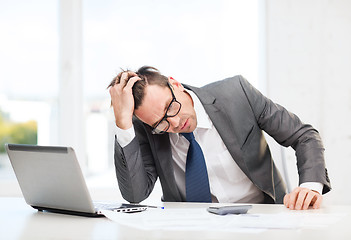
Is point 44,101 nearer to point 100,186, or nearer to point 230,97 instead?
point 100,186

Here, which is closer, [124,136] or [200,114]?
[124,136]

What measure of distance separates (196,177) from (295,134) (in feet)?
1.35

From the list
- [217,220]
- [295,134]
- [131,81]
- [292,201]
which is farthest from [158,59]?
[217,220]

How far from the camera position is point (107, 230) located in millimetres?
923

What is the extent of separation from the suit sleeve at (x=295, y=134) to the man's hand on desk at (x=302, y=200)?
20 centimetres

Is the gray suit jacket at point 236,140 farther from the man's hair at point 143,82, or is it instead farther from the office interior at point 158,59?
the office interior at point 158,59

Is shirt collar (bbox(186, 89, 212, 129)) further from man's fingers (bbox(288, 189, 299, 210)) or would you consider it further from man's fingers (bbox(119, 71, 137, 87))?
man's fingers (bbox(288, 189, 299, 210))

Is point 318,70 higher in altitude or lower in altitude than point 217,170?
higher

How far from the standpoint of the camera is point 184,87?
5.90ft

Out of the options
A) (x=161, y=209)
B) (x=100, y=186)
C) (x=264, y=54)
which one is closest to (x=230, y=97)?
(x=161, y=209)

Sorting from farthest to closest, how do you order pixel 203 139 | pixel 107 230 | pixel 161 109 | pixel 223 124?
pixel 203 139, pixel 223 124, pixel 161 109, pixel 107 230

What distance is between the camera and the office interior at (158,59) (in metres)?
2.72

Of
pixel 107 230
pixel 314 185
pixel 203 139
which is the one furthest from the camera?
pixel 203 139

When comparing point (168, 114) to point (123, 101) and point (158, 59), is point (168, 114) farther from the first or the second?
point (158, 59)
